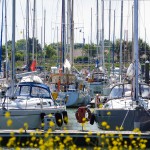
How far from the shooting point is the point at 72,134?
2116cm

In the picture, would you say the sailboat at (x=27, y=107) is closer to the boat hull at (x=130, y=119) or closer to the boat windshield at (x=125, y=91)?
the boat hull at (x=130, y=119)

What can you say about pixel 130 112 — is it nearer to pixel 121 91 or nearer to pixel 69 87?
pixel 121 91

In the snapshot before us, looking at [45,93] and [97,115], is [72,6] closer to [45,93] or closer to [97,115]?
[45,93]

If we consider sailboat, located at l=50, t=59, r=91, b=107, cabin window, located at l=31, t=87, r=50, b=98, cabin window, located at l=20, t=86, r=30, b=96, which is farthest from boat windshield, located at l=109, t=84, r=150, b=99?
sailboat, located at l=50, t=59, r=91, b=107

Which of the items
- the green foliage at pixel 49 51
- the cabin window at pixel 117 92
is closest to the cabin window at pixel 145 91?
the cabin window at pixel 117 92

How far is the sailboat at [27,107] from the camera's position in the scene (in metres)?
24.7

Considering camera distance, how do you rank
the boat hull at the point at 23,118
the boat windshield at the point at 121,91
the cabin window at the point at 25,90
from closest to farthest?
the boat hull at the point at 23,118 < the boat windshield at the point at 121,91 < the cabin window at the point at 25,90

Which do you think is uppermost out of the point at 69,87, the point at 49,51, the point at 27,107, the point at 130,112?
the point at 49,51

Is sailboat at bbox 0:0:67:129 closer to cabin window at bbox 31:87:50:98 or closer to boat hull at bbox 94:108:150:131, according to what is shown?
cabin window at bbox 31:87:50:98

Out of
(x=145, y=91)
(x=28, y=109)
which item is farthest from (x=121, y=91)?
(x=28, y=109)

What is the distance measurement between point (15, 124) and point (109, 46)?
3632 centimetres

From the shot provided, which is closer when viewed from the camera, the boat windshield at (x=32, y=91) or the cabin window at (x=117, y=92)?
the cabin window at (x=117, y=92)

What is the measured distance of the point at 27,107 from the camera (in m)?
25.5

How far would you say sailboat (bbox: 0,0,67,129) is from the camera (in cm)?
2467
